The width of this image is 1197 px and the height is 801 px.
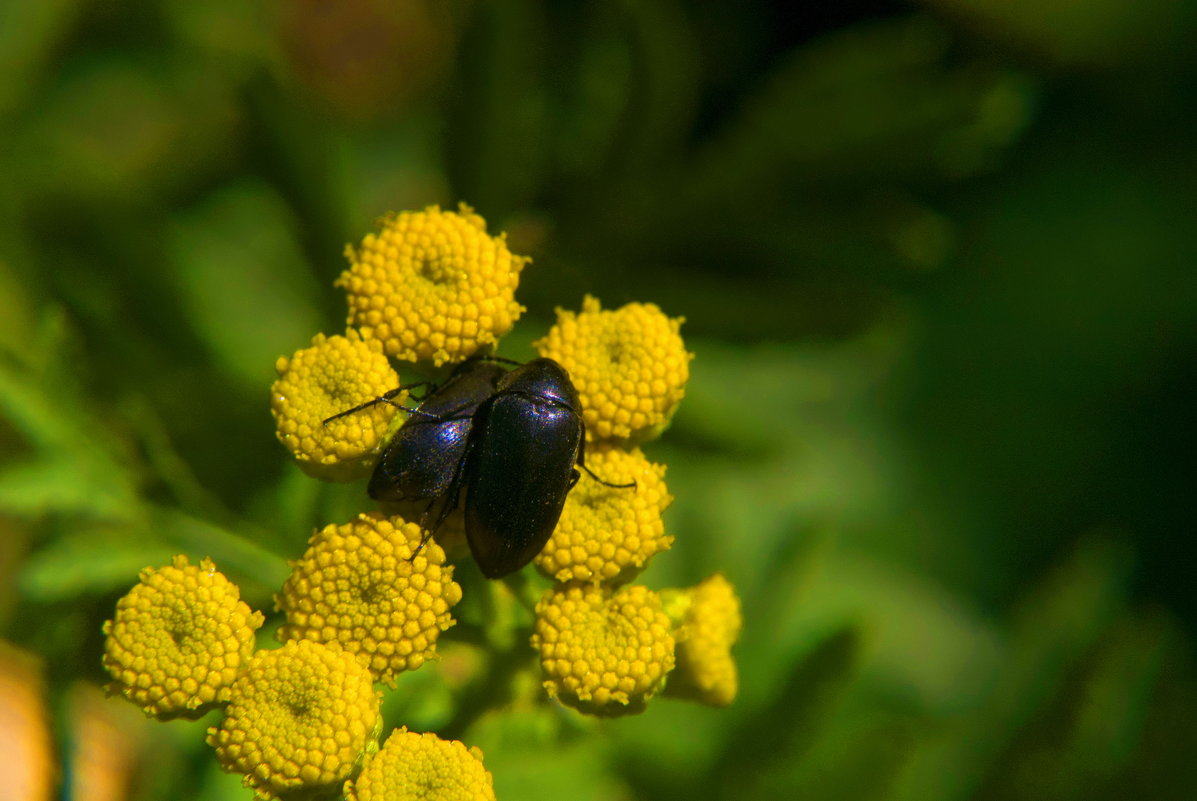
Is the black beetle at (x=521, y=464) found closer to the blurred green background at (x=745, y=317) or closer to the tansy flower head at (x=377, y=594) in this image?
the tansy flower head at (x=377, y=594)

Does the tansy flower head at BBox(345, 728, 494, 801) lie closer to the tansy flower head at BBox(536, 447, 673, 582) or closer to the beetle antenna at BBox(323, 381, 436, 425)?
the tansy flower head at BBox(536, 447, 673, 582)

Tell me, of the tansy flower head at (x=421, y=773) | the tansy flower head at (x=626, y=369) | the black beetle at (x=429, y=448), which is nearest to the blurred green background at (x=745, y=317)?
the tansy flower head at (x=421, y=773)

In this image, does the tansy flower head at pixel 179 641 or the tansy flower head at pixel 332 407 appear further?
the tansy flower head at pixel 332 407

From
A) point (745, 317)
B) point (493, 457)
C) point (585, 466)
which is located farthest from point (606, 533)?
point (745, 317)

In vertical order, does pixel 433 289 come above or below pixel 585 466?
above

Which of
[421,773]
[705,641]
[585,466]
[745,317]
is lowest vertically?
[421,773]

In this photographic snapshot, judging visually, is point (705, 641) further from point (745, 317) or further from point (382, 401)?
point (745, 317)

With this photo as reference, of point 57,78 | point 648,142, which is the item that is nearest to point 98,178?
point 57,78
